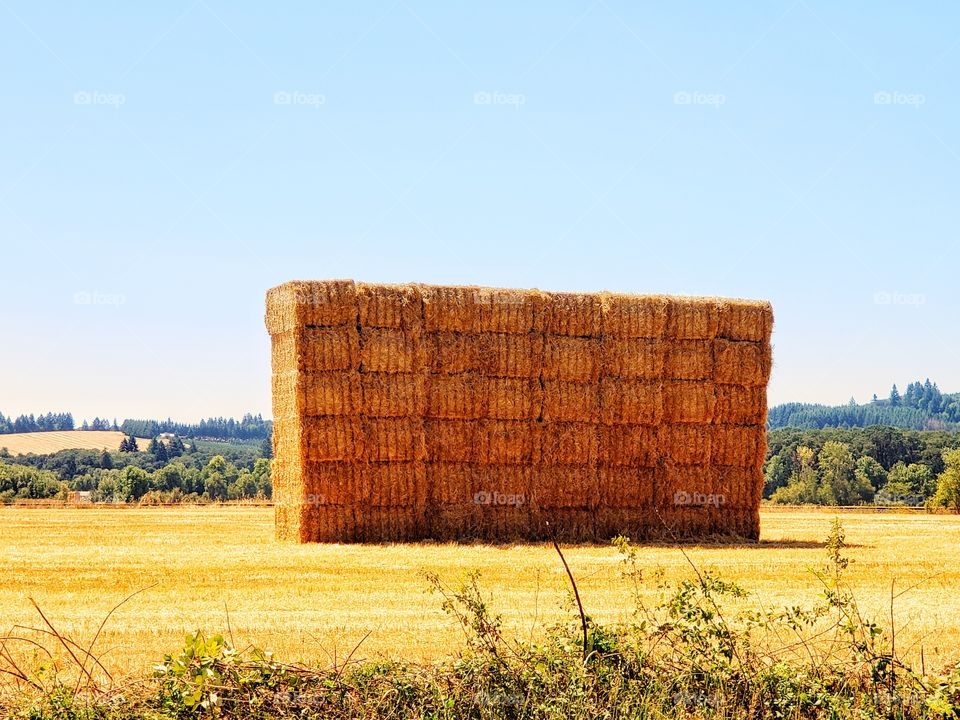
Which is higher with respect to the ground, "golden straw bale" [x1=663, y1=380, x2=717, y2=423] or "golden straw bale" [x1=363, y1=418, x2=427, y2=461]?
"golden straw bale" [x1=663, y1=380, x2=717, y2=423]

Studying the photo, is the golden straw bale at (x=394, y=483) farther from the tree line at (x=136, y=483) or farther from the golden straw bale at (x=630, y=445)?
the tree line at (x=136, y=483)

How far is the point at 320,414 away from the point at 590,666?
12872 millimetres

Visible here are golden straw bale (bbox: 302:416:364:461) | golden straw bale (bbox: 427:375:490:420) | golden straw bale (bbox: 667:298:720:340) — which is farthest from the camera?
golden straw bale (bbox: 667:298:720:340)

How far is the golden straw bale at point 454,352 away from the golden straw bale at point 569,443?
1.71 m

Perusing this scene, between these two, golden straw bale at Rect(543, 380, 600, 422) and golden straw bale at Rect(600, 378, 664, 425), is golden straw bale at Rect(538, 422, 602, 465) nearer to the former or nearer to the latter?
golden straw bale at Rect(543, 380, 600, 422)

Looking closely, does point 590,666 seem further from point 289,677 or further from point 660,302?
point 660,302

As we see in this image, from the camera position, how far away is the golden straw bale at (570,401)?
20.4 m

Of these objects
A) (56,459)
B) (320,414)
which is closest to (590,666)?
(320,414)

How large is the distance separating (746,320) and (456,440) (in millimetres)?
5828

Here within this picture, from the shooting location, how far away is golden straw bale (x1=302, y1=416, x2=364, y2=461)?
19500mm

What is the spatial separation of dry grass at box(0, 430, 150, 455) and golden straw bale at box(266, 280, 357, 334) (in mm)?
79713

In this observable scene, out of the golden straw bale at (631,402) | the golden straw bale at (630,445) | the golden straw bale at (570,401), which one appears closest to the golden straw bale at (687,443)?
the golden straw bale at (630,445)

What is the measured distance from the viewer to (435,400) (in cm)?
1994

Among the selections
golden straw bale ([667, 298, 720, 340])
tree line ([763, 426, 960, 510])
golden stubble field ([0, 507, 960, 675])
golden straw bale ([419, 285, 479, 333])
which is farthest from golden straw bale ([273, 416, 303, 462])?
tree line ([763, 426, 960, 510])
